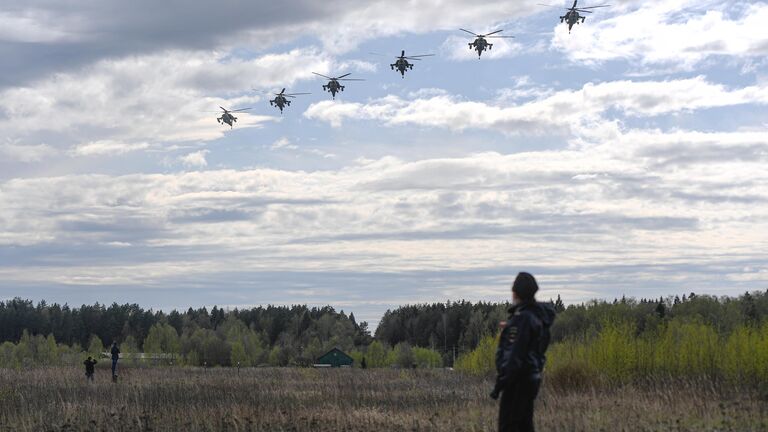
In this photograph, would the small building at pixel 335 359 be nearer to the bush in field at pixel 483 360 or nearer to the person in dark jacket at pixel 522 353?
the bush in field at pixel 483 360

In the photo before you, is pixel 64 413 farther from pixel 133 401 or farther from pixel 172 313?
pixel 172 313

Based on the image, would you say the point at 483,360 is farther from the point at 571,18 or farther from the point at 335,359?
the point at 335,359

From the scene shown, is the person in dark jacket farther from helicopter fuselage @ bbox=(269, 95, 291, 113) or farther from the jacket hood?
helicopter fuselage @ bbox=(269, 95, 291, 113)

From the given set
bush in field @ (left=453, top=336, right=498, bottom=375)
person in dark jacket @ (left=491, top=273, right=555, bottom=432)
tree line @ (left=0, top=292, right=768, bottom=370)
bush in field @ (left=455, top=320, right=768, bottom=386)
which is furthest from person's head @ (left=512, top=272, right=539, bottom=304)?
bush in field @ (left=453, top=336, right=498, bottom=375)

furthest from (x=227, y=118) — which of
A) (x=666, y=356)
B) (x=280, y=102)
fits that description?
(x=666, y=356)

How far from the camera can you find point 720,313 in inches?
3157

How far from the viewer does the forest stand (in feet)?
101

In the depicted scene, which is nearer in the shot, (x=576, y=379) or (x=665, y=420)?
(x=665, y=420)

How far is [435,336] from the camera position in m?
142

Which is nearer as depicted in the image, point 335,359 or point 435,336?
point 335,359

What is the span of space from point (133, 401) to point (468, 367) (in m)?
28.8

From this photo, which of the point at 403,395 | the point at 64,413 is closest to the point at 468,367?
the point at 403,395

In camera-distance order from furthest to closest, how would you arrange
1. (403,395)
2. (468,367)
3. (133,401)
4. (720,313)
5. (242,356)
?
(242,356) < (720,313) < (468,367) < (403,395) < (133,401)

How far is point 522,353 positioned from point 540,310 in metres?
0.54
